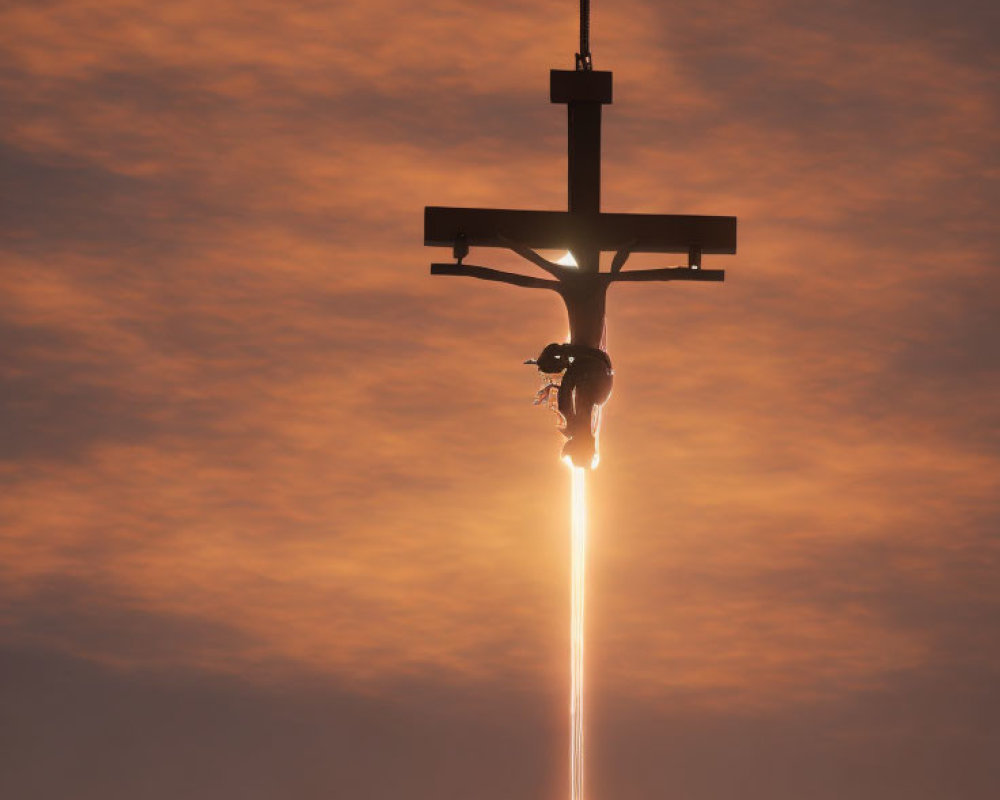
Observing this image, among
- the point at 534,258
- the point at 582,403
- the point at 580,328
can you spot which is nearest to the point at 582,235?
the point at 534,258

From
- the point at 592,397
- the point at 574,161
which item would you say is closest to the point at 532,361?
the point at 592,397

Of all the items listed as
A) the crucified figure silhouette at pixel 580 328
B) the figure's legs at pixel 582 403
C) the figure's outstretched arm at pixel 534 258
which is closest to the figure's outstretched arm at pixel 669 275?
the crucified figure silhouette at pixel 580 328

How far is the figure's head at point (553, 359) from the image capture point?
1278 centimetres

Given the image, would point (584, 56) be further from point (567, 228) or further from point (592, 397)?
point (592, 397)

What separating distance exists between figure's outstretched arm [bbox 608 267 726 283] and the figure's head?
2.08 feet

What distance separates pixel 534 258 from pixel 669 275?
0.83 m

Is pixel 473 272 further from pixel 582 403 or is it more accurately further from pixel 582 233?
pixel 582 403

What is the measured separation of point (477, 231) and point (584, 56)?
1.28 metres

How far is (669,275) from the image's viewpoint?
13.1 meters

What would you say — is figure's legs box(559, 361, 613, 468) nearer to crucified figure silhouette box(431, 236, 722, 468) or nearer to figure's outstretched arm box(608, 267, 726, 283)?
crucified figure silhouette box(431, 236, 722, 468)

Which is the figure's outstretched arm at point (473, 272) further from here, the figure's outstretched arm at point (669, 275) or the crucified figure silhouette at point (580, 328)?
the figure's outstretched arm at point (669, 275)

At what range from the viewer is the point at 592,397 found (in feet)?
41.5

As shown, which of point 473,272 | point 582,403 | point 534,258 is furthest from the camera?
point 534,258

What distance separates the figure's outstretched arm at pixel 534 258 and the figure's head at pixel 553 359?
66cm
